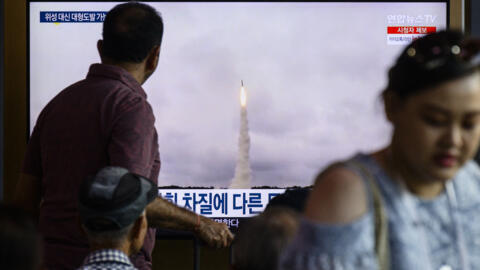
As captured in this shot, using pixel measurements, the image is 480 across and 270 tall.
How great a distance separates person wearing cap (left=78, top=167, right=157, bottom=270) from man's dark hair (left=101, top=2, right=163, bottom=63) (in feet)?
1.49

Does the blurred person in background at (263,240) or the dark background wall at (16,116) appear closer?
the blurred person in background at (263,240)

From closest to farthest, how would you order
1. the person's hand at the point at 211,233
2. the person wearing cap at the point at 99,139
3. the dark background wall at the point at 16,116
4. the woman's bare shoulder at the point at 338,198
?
the woman's bare shoulder at the point at 338,198 < the person wearing cap at the point at 99,139 < the person's hand at the point at 211,233 < the dark background wall at the point at 16,116

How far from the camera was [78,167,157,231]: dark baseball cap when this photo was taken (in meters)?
1.83

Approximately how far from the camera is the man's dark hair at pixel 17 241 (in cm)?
119

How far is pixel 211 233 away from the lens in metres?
2.32

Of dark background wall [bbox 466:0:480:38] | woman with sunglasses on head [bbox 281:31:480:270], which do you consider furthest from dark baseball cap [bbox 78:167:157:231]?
dark background wall [bbox 466:0:480:38]

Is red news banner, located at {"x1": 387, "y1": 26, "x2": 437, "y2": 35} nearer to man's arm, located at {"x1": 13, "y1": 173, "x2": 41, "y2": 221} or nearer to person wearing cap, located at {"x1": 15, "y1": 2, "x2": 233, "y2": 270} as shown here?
person wearing cap, located at {"x1": 15, "y1": 2, "x2": 233, "y2": 270}

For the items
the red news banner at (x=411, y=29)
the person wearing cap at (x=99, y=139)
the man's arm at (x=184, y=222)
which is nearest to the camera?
the person wearing cap at (x=99, y=139)

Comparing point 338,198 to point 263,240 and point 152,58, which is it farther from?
point 152,58

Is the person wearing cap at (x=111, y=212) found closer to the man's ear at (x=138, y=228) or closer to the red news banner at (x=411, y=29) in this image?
the man's ear at (x=138, y=228)

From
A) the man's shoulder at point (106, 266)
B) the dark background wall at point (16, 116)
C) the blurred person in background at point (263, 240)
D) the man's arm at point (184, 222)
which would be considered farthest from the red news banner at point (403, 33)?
the blurred person in background at point (263, 240)

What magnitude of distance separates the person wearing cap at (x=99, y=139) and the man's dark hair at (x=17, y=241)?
729 millimetres

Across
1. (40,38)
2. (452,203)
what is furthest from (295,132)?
(452,203)

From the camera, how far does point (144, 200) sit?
190 centimetres
